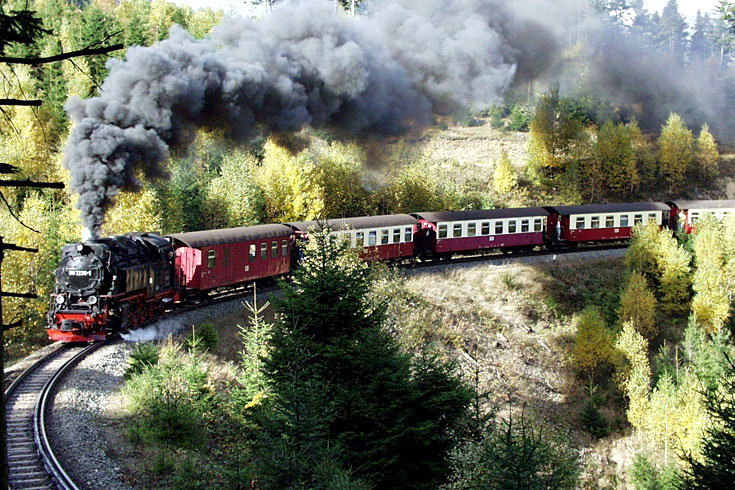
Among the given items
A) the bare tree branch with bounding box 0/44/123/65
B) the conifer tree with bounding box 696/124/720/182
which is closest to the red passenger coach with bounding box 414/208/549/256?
the bare tree branch with bounding box 0/44/123/65

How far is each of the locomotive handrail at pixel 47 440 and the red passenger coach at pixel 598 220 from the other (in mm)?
25956

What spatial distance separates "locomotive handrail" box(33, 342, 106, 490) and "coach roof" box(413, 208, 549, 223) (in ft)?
60.2

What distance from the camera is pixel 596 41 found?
187 feet

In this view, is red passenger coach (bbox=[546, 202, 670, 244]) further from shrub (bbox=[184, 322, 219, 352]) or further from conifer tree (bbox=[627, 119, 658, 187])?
shrub (bbox=[184, 322, 219, 352])

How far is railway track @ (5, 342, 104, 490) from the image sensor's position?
10.1 m

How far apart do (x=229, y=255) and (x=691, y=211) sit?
29885 mm

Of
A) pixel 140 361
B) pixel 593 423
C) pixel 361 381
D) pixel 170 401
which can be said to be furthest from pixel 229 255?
pixel 593 423

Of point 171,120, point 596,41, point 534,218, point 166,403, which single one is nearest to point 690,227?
point 534,218

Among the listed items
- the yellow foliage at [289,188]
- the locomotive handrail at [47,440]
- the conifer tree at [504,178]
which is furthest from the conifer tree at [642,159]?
the locomotive handrail at [47,440]

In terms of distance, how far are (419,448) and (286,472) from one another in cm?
374

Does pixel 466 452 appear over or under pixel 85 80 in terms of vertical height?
under

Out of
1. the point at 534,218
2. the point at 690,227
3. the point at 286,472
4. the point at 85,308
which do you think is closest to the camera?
the point at 286,472

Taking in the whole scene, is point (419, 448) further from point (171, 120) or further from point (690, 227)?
point (690, 227)

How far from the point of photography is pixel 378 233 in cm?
2741
